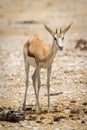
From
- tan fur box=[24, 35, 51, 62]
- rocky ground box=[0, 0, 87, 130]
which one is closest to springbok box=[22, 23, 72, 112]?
tan fur box=[24, 35, 51, 62]

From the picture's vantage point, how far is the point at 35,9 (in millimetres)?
63875

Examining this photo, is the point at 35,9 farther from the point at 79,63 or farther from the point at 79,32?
the point at 79,63

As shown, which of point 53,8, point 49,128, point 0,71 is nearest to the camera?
point 49,128

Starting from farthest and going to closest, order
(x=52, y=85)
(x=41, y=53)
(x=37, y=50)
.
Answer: (x=52, y=85) < (x=37, y=50) < (x=41, y=53)

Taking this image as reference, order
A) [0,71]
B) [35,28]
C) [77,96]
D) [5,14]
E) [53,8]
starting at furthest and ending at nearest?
[53,8], [5,14], [35,28], [0,71], [77,96]

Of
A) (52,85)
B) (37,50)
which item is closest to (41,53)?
(37,50)

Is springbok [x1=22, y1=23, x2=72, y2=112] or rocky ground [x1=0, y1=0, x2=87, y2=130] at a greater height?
springbok [x1=22, y1=23, x2=72, y2=112]

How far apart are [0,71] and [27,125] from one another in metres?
9.32

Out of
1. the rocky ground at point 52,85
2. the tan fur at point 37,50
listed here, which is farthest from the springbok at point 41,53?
the rocky ground at point 52,85

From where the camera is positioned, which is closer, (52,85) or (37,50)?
(37,50)

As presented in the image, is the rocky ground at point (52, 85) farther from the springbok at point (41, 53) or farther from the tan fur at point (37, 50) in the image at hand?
the tan fur at point (37, 50)

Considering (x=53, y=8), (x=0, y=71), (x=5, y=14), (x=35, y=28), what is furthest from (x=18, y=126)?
(x=53, y=8)

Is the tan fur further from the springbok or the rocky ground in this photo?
the rocky ground

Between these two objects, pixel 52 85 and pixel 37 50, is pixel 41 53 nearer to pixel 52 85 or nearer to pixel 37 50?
pixel 37 50
